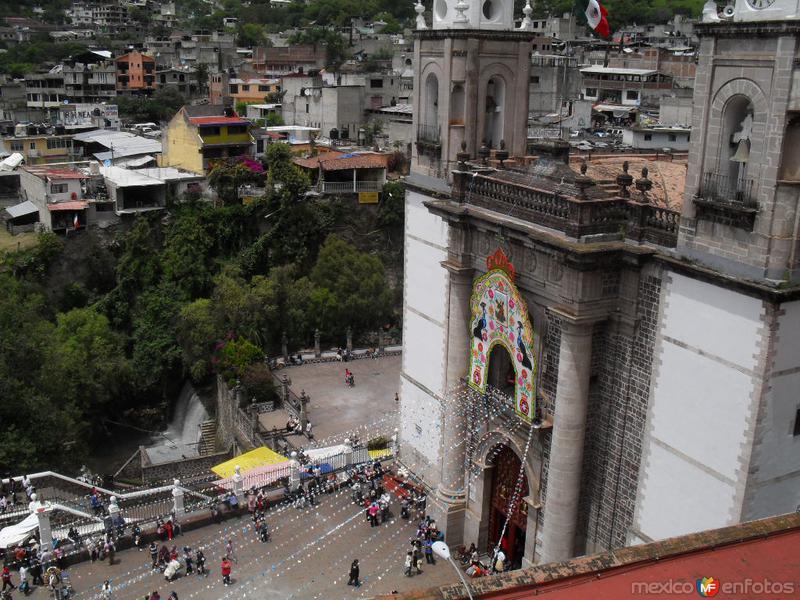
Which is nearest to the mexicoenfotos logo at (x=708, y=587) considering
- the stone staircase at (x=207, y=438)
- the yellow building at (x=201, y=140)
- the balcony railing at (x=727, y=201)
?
the balcony railing at (x=727, y=201)

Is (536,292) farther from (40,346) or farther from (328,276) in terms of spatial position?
(328,276)

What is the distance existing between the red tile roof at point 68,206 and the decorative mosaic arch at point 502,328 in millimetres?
38805

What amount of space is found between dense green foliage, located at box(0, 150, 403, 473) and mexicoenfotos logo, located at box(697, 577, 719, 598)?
27859 mm

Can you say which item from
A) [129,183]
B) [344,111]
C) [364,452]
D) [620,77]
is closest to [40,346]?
Result: [364,452]

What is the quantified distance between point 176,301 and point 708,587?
1731 inches

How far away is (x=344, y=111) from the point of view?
73.4m

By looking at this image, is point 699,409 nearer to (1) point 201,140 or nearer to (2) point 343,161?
(2) point 343,161

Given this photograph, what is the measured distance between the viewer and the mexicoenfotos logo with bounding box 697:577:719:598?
36.5ft

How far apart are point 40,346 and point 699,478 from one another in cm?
2864

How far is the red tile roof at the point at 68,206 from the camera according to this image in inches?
2106

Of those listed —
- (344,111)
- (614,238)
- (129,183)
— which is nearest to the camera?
(614,238)

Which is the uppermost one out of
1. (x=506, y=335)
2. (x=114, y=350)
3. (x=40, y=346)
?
(x=506, y=335)

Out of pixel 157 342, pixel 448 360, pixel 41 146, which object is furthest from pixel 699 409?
pixel 41 146

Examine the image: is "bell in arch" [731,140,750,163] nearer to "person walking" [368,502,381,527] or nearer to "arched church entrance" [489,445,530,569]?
"arched church entrance" [489,445,530,569]
